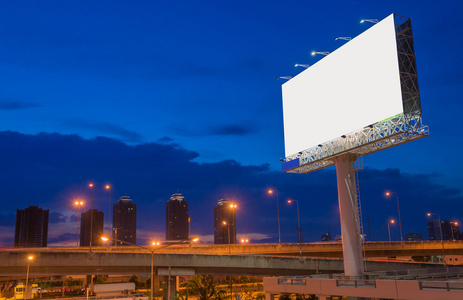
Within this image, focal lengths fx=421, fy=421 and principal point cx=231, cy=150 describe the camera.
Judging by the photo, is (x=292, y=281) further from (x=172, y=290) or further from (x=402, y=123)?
(x=172, y=290)

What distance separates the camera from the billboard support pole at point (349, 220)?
41.9 meters

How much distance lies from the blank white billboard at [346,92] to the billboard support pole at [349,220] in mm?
3877

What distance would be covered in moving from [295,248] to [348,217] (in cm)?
3404

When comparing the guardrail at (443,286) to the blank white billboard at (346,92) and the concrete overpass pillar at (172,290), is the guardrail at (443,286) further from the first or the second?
the concrete overpass pillar at (172,290)

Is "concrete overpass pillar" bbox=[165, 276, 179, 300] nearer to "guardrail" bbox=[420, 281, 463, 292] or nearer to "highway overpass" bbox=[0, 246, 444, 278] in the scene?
"highway overpass" bbox=[0, 246, 444, 278]

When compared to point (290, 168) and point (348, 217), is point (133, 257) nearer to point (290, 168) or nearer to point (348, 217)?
point (290, 168)

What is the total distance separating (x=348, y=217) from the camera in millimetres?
42500

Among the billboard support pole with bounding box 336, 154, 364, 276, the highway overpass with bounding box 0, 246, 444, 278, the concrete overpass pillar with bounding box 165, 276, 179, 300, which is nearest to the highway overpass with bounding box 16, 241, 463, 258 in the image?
the concrete overpass pillar with bounding box 165, 276, 179, 300

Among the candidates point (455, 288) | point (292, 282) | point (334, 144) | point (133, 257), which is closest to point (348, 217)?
point (334, 144)

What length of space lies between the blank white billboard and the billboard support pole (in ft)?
12.7

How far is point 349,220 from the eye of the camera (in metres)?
42.4

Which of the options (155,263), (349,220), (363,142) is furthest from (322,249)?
(363,142)

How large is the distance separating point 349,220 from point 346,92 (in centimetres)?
1301

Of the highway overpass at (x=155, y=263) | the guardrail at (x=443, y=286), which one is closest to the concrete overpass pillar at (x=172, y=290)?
the highway overpass at (x=155, y=263)
